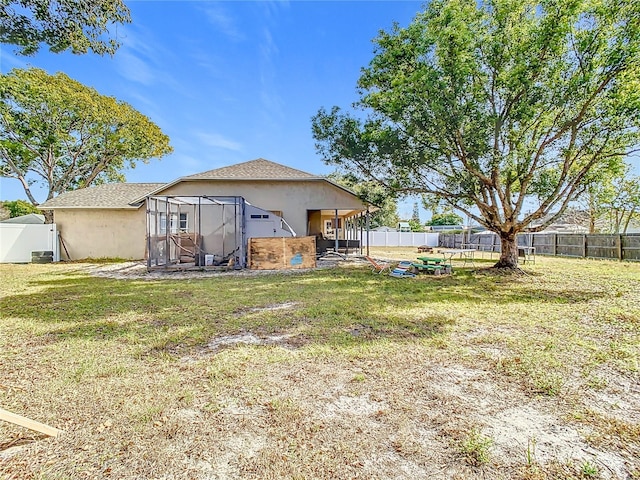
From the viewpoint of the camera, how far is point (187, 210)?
15102 mm

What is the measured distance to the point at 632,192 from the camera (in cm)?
1902

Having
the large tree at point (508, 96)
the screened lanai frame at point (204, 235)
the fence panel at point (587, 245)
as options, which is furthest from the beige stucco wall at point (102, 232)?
the fence panel at point (587, 245)

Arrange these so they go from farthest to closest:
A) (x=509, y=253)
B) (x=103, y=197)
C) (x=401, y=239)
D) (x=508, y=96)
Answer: (x=401, y=239), (x=103, y=197), (x=509, y=253), (x=508, y=96)

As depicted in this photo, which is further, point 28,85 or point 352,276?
point 28,85

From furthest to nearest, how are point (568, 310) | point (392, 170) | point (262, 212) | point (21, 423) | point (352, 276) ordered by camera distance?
point (262, 212) → point (392, 170) → point (352, 276) → point (568, 310) → point (21, 423)

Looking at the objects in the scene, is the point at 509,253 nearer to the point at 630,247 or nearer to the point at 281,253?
the point at 630,247

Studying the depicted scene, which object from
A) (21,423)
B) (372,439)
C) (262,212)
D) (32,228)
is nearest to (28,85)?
(32,228)

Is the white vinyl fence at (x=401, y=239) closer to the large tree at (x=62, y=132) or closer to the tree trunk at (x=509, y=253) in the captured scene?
the tree trunk at (x=509, y=253)

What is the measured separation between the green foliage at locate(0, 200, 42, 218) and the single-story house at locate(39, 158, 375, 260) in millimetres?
21864

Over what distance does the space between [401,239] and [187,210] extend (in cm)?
2358

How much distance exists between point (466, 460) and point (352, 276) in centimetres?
854

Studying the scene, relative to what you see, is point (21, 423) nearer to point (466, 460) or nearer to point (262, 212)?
point (466, 460)

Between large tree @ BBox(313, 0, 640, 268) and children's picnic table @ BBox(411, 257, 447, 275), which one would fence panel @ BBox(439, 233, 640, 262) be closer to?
large tree @ BBox(313, 0, 640, 268)

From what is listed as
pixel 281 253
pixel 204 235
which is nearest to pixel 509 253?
pixel 281 253
